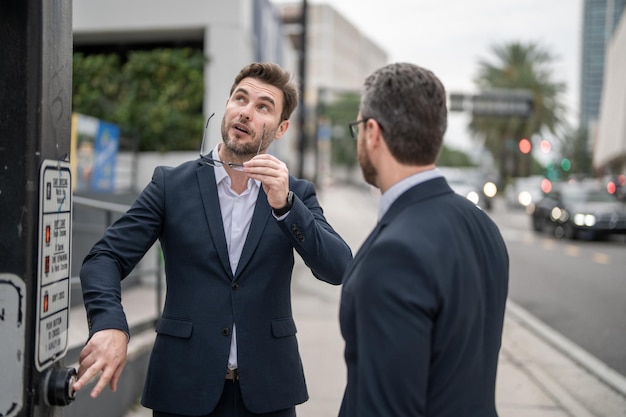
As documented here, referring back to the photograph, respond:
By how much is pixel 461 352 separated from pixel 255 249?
0.97 m

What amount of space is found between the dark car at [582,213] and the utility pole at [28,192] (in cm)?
2003

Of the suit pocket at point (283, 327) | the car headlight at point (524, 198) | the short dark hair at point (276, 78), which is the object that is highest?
the short dark hair at point (276, 78)

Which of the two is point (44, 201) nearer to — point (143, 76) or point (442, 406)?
point (442, 406)

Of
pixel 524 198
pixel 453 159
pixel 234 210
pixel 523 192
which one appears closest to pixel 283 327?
pixel 234 210

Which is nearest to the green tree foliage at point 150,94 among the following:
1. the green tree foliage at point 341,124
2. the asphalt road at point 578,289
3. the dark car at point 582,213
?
the asphalt road at point 578,289

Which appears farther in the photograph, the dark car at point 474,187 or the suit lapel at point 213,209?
the dark car at point 474,187

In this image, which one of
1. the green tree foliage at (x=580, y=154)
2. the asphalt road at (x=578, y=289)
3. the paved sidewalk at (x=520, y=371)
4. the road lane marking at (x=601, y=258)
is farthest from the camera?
the green tree foliage at (x=580, y=154)

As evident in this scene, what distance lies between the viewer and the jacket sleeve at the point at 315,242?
2.29m

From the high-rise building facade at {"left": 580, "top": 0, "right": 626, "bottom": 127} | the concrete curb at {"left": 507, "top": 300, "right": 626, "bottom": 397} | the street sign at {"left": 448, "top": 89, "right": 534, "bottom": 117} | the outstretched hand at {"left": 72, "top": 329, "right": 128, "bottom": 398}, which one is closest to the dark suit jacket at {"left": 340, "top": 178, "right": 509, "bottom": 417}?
the outstretched hand at {"left": 72, "top": 329, "right": 128, "bottom": 398}

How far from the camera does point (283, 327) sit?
247cm

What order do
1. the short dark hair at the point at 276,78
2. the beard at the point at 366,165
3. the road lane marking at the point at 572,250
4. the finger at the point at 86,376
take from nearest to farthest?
the beard at the point at 366,165 < the finger at the point at 86,376 < the short dark hair at the point at 276,78 < the road lane marking at the point at 572,250

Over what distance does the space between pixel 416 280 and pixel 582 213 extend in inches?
788

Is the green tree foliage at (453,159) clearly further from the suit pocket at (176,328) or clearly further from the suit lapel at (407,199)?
the suit lapel at (407,199)

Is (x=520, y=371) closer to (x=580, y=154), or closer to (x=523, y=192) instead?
(x=523, y=192)
